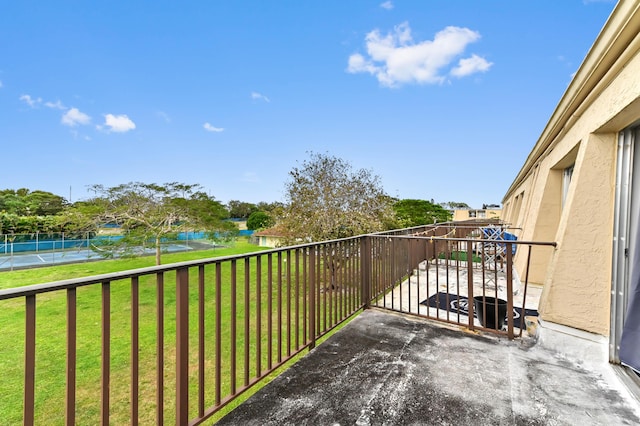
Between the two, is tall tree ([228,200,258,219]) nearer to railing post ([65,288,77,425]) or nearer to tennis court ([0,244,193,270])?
tennis court ([0,244,193,270])

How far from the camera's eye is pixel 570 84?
3.15 meters

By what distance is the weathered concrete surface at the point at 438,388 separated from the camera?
5.63 ft

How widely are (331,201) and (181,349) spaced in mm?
6746

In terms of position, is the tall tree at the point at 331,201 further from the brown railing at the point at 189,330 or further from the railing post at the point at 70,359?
the railing post at the point at 70,359

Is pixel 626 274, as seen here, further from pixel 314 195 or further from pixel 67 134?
pixel 67 134

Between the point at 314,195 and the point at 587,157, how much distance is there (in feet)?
20.1

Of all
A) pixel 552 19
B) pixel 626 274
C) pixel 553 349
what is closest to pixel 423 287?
pixel 553 349

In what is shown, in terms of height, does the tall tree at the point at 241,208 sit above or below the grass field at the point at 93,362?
above

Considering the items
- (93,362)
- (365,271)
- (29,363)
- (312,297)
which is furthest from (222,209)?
(29,363)

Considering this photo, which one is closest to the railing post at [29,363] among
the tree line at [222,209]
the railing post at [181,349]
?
the railing post at [181,349]

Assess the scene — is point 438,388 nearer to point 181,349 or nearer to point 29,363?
point 181,349

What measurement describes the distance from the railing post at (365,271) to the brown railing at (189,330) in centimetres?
2

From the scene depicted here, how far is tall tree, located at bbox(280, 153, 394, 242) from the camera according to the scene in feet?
25.3

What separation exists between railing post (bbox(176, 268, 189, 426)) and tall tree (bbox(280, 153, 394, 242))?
6.12 m
